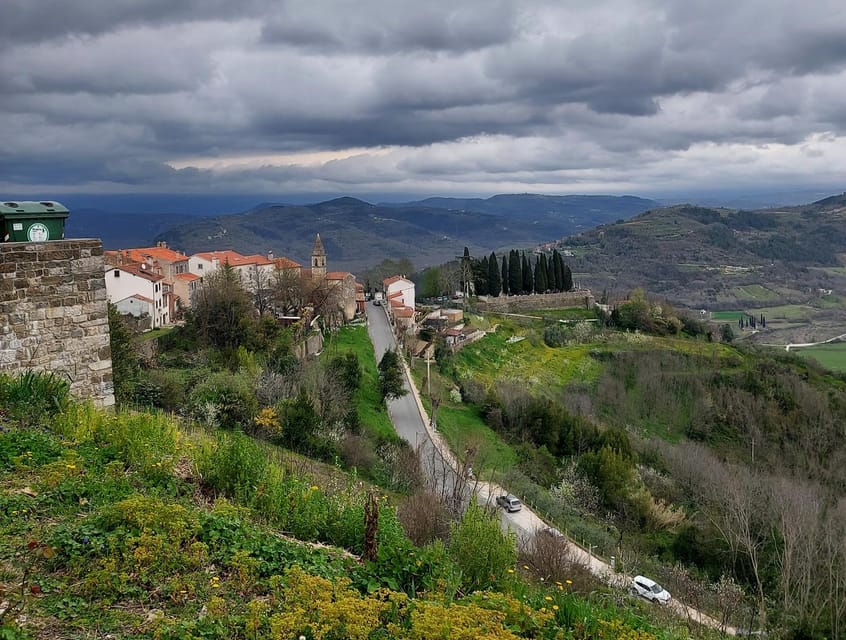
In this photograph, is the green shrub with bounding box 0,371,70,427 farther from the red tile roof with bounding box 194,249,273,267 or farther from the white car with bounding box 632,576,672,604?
the red tile roof with bounding box 194,249,273,267

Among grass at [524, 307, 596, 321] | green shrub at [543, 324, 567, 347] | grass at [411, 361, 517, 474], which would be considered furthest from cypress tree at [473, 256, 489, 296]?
grass at [411, 361, 517, 474]

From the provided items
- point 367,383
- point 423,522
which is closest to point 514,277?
point 367,383

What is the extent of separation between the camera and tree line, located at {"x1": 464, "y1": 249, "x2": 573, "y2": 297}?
6023 centimetres

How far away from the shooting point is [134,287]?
36188 mm

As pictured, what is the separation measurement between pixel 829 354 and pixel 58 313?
295 feet

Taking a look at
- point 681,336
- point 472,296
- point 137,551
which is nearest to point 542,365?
point 472,296

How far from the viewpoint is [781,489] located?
84.2ft

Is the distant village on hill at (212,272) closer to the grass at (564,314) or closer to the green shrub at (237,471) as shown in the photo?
the grass at (564,314)

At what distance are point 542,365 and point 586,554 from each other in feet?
95.0

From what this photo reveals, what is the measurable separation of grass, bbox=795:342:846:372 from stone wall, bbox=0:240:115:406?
75210mm

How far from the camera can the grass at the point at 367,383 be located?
25.0 meters

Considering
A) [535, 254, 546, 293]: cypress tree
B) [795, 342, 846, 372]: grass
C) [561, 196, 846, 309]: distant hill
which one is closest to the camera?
[535, 254, 546, 293]: cypress tree

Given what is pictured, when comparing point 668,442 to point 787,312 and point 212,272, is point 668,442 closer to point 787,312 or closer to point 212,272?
point 212,272

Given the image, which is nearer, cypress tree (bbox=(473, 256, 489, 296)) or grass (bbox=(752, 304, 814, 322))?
cypress tree (bbox=(473, 256, 489, 296))
